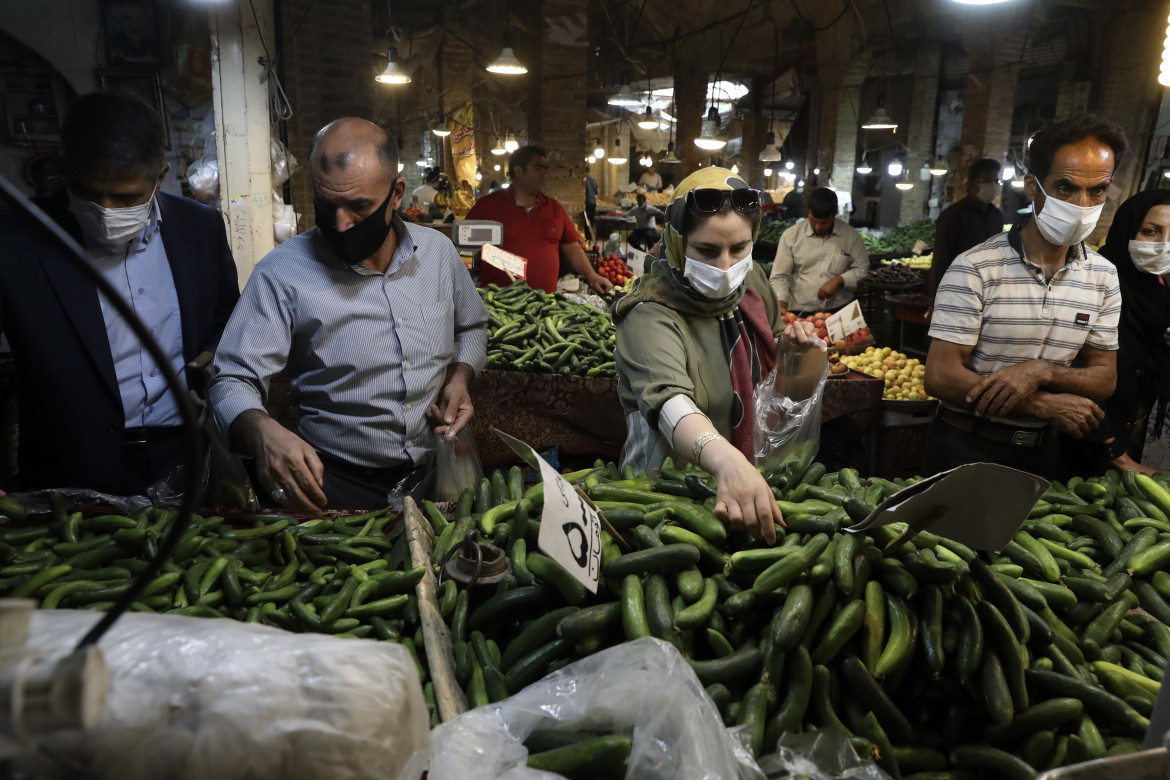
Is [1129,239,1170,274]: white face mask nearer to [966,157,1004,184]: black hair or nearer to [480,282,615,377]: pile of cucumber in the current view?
[480,282,615,377]: pile of cucumber

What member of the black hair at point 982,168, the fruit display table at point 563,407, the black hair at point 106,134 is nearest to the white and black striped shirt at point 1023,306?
the fruit display table at point 563,407

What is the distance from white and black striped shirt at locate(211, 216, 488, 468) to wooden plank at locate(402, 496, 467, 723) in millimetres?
1037

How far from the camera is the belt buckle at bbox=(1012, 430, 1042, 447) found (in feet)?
10.3

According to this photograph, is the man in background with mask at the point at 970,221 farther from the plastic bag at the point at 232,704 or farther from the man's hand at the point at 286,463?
the plastic bag at the point at 232,704

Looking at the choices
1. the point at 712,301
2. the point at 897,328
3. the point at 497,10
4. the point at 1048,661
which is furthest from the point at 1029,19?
the point at 1048,661

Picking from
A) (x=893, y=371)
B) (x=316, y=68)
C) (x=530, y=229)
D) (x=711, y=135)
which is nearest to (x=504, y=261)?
(x=530, y=229)

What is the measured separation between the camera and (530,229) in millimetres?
7012

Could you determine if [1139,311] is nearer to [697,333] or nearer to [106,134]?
[697,333]

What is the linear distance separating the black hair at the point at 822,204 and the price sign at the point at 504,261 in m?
3.19

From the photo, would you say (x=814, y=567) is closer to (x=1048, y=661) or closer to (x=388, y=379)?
(x=1048, y=661)

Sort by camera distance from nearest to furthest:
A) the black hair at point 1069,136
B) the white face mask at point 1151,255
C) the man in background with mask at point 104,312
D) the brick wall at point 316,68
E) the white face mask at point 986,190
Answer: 1. the man in background with mask at point 104,312
2. the black hair at point 1069,136
3. the white face mask at point 1151,255
4. the white face mask at point 986,190
5. the brick wall at point 316,68

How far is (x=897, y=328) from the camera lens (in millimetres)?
9453

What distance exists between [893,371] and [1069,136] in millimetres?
2739

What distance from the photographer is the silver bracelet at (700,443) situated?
6.87 ft
